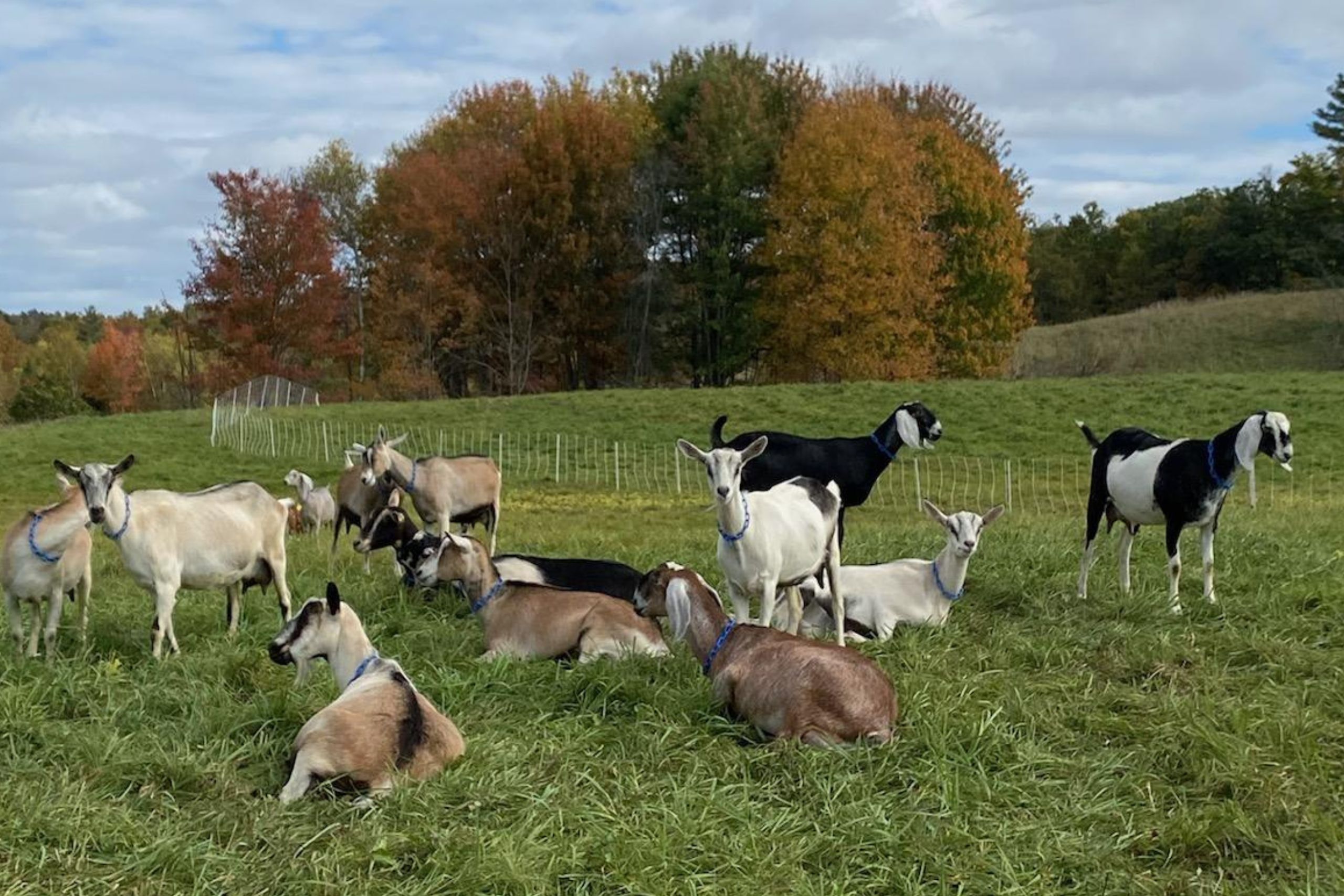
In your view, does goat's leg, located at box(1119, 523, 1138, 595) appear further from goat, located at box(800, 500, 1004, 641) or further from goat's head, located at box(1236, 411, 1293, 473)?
goat, located at box(800, 500, 1004, 641)

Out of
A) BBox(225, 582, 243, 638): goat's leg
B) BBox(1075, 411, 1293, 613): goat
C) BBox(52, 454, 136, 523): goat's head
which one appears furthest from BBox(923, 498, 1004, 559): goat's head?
BBox(52, 454, 136, 523): goat's head

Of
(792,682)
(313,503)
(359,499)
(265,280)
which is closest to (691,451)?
(792,682)

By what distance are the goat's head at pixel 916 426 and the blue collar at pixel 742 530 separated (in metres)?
3.99

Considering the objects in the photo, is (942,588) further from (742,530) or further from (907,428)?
(907,428)

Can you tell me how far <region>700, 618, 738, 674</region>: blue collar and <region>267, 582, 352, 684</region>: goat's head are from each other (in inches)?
85.8

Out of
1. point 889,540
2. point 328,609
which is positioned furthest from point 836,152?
point 328,609

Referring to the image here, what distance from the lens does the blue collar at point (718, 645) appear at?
684 cm

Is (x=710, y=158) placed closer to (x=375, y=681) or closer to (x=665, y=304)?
(x=665, y=304)

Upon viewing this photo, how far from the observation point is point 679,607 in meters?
7.08

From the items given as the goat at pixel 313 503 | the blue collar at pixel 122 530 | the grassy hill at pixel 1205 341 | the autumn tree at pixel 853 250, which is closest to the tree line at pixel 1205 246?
the grassy hill at pixel 1205 341

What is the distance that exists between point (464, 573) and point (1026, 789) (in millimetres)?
4555

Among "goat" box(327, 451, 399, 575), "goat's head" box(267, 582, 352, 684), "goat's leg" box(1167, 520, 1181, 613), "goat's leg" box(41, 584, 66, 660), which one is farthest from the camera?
"goat" box(327, 451, 399, 575)

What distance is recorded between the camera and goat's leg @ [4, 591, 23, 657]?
292 inches

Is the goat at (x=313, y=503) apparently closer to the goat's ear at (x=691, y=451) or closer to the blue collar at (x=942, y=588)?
the goat's ear at (x=691, y=451)
